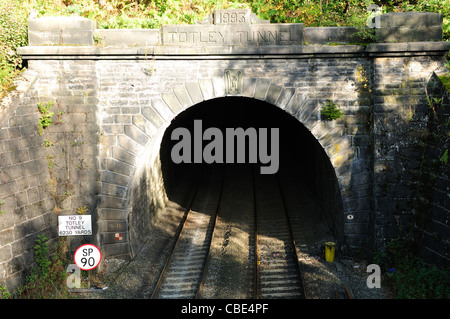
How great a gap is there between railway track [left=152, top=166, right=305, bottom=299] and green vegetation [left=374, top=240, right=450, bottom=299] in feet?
5.88

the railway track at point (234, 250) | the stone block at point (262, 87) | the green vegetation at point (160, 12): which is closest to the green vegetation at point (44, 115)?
the green vegetation at point (160, 12)

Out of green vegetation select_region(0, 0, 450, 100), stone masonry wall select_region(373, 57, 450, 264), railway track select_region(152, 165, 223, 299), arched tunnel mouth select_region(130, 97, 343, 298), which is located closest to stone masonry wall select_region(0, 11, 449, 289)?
stone masonry wall select_region(373, 57, 450, 264)

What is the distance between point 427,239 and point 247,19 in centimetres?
573

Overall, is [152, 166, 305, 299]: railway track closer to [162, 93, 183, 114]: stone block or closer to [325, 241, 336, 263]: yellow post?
[325, 241, 336, 263]: yellow post

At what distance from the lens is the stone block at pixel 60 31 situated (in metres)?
9.64

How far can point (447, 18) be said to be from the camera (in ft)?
34.1

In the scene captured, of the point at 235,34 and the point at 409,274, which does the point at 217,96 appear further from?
the point at 409,274

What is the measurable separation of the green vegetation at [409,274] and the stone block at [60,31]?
300 inches

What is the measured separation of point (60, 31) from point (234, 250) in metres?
6.13

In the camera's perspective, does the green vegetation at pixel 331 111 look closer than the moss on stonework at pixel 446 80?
No

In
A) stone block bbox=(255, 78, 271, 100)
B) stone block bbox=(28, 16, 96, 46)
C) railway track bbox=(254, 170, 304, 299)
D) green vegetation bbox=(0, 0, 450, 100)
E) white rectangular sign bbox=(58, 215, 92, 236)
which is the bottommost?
railway track bbox=(254, 170, 304, 299)

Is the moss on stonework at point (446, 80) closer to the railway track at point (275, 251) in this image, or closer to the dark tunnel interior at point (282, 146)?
the dark tunnel interior at point (282, 146)

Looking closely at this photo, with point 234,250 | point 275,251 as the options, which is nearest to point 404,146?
point 275,251

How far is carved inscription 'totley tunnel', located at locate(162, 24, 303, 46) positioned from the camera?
965 cm
